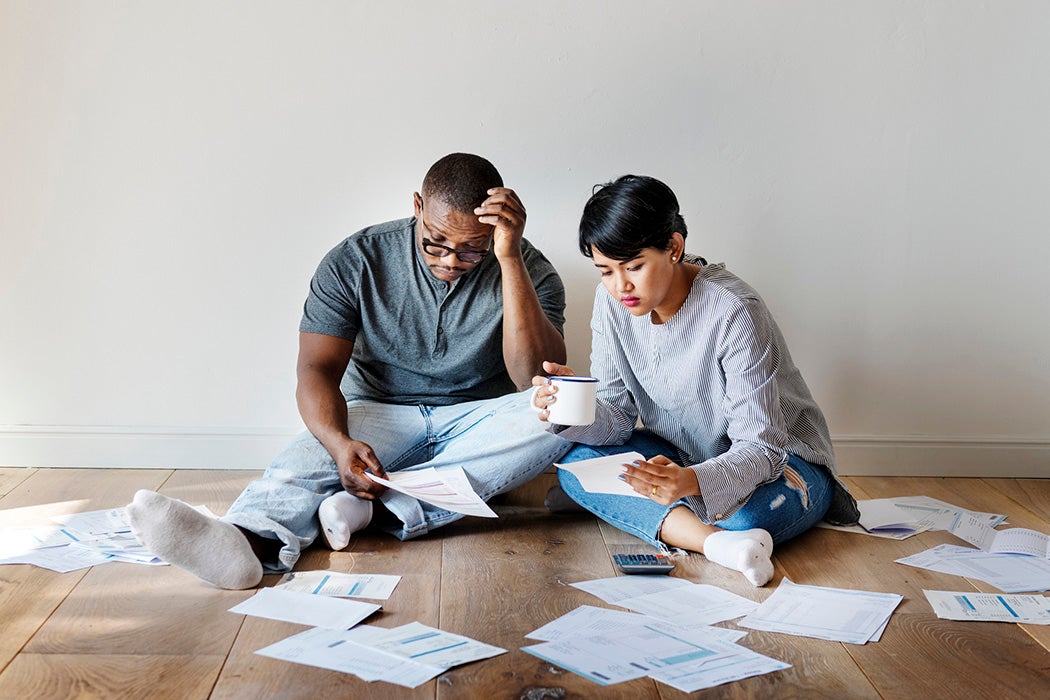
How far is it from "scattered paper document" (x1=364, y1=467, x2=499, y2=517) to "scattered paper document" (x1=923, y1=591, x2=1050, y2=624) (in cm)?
89

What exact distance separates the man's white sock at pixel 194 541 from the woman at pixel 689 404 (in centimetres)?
66

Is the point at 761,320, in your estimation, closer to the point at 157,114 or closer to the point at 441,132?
the point at 441,132

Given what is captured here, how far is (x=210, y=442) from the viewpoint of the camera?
114 inches

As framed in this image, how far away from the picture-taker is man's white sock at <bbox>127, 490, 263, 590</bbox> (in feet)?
5.91

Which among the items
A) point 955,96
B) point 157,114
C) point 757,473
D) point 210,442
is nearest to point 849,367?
point 955,96

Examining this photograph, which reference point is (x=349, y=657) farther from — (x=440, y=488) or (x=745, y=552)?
(x=745, y=552)

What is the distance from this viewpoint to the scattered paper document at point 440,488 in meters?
2.12

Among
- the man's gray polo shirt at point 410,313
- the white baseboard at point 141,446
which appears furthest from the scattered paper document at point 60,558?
the white baseboard at point 141,446

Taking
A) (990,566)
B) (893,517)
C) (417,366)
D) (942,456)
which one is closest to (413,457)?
(417,366)

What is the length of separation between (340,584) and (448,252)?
804 millimetres

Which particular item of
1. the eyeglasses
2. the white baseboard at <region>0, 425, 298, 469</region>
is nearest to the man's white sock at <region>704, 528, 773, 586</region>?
the eyeglasses

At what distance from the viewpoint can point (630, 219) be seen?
1.97m

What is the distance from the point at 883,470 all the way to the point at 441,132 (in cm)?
165

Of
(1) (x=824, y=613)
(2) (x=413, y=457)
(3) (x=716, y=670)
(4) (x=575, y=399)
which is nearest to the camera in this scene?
(3) (x=716, y=670)
